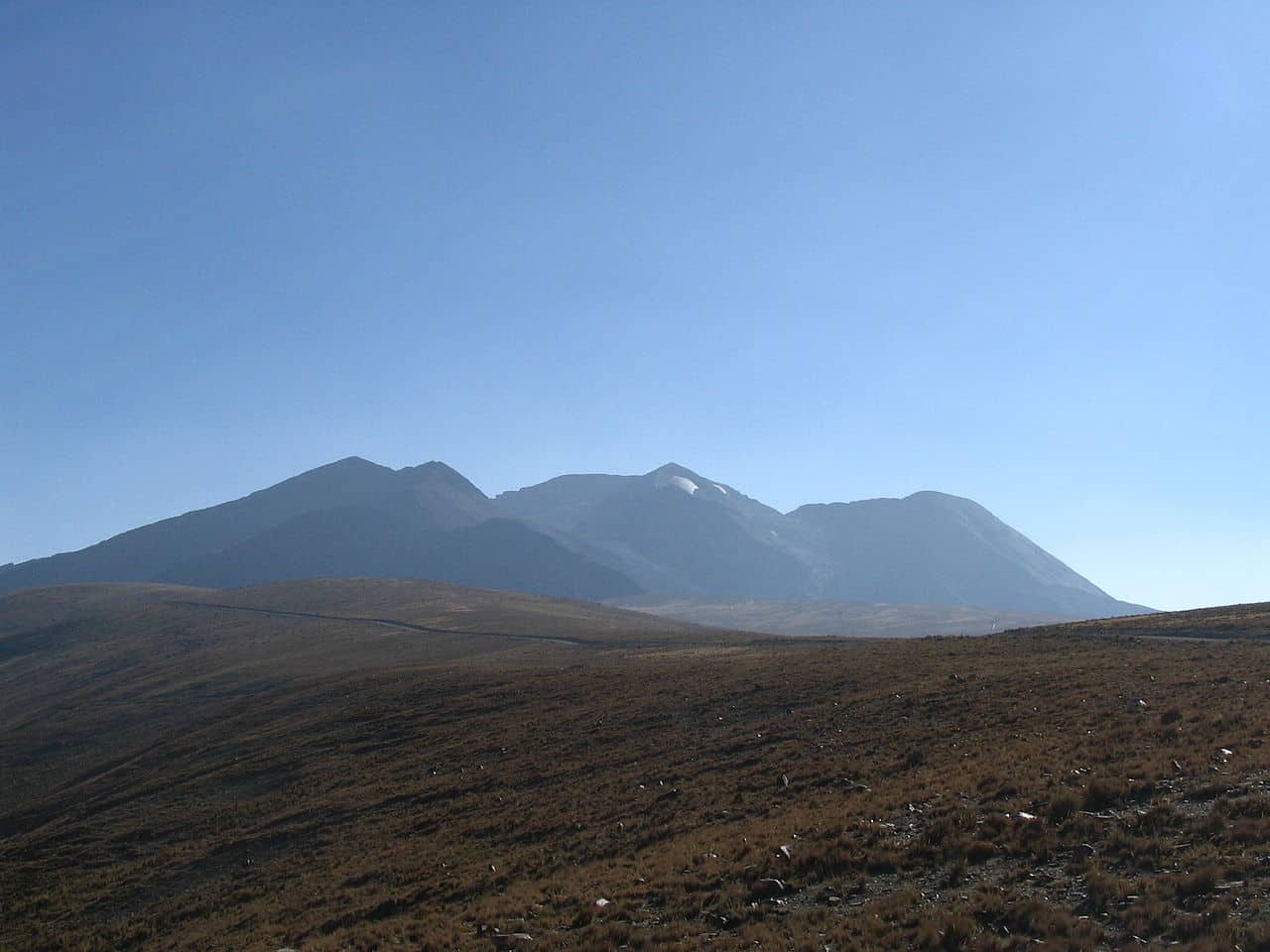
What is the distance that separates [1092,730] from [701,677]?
29548 mm

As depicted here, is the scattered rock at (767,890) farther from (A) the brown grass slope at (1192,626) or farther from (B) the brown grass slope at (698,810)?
(A) the brown grass slope at (1192,626)

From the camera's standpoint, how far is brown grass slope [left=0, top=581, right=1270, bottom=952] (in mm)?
14758

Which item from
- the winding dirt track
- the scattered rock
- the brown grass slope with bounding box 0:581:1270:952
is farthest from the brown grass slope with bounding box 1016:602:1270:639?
the winding dirt track

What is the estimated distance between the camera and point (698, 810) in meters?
25.1

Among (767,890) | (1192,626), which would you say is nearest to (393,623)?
(1192,626)

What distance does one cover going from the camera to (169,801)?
4284 cm

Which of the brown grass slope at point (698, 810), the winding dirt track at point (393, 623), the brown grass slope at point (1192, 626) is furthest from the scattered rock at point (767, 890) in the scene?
the winding dirt track at point (393, 623)

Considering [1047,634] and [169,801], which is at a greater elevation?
[1047,634]

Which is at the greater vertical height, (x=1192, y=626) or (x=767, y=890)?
(x=1192, y=626)

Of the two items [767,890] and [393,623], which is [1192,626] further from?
[393,623]

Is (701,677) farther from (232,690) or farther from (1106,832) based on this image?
(232,690)

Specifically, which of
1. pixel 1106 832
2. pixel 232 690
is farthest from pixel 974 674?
pixel 232 690

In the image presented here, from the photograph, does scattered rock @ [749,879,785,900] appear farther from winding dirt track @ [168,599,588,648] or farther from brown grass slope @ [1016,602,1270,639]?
winding dirt track @ [168,599,588,648]

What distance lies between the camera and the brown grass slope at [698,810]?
14758 mm
